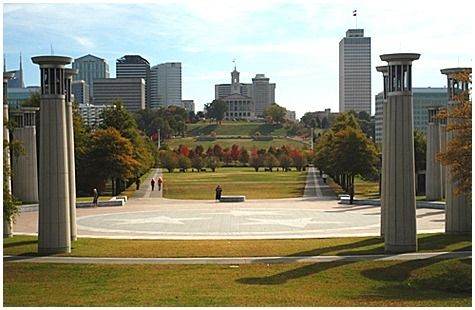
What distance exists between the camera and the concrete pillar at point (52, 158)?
23.6m

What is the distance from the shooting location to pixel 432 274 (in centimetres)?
1939

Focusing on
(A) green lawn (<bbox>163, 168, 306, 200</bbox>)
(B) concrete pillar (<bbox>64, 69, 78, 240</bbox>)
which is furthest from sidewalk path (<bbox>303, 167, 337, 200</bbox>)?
(B) concrete pillar (<bbox>64, 69, 78, 240</bbox>)

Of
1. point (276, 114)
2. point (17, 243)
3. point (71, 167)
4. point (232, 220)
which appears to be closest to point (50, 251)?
point (17, 243)

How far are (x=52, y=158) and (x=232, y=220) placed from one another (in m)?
13.8

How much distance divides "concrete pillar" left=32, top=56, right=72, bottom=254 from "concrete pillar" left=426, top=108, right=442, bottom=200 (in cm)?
2632

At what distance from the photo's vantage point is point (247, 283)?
1842 cm

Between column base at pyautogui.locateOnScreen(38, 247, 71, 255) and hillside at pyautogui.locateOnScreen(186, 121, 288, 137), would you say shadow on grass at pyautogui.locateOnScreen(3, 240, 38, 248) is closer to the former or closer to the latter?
column base at pyautogui.locateOnScreen(38, 247, 71, 255)

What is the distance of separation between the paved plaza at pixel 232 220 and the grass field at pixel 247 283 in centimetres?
552

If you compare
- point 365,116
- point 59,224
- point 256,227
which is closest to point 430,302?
point 59,224

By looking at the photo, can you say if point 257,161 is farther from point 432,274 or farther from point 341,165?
point 432,274

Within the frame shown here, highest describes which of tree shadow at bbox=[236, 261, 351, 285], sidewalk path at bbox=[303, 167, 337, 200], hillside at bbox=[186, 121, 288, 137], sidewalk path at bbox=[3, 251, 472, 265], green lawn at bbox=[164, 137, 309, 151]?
hillside at bbox=[186, 121, 288, 137]

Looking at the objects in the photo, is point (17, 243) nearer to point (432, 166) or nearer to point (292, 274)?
point (292, 274)

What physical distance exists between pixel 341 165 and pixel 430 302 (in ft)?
123

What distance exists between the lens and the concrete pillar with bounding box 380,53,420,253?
2305 centimetres
